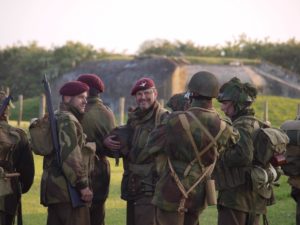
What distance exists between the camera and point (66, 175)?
8.56m

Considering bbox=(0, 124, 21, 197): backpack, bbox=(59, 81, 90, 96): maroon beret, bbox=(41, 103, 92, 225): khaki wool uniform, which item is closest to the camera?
bbox=(41, 103, 92, 225): khaki wool uniform

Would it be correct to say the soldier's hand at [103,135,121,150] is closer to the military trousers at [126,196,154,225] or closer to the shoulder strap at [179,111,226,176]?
the military trousers at [126,196,154,225]

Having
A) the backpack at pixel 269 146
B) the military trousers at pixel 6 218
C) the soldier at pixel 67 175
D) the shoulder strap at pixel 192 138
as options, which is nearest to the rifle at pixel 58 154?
the soldier at pixel 67 175

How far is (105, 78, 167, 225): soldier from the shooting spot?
920 centimetres

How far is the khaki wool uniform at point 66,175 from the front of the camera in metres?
8.55

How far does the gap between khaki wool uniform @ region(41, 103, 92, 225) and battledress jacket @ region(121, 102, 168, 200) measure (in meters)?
0.69

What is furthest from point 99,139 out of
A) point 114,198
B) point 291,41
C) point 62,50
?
point 291,41

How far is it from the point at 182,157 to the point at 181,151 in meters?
0.07

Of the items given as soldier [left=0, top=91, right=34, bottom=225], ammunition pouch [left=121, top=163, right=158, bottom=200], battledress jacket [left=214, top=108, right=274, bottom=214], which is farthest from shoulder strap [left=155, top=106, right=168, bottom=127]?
soldier [left=0, top=91, right=34, bottom=225]

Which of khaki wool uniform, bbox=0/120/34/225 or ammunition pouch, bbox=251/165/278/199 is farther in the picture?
khaki wool uniform, bbox=0/120/34/225

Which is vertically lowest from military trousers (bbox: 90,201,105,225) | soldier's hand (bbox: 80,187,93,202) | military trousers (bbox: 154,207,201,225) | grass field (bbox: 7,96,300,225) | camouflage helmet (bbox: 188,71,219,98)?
grass field (bbox: 7,96,300,225)

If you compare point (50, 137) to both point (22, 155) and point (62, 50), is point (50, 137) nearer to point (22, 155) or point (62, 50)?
point (22, 155)

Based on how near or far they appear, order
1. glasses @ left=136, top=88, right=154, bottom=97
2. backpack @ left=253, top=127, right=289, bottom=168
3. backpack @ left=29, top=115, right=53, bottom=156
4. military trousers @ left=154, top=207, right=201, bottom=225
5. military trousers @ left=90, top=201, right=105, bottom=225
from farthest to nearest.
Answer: military trousers @ left=90, top=201, right=105, bottom=225 → glasses @ left=136, top=88, right=154, bottom=97 → backpack @ left=253, top=127, right=289, bottom=168 → backpack @ left=29, top=115, right=53, bottom=156 → military trousers @ left=154, top=207, right=201, bottom=225

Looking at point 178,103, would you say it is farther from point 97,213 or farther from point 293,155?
point 97,213
